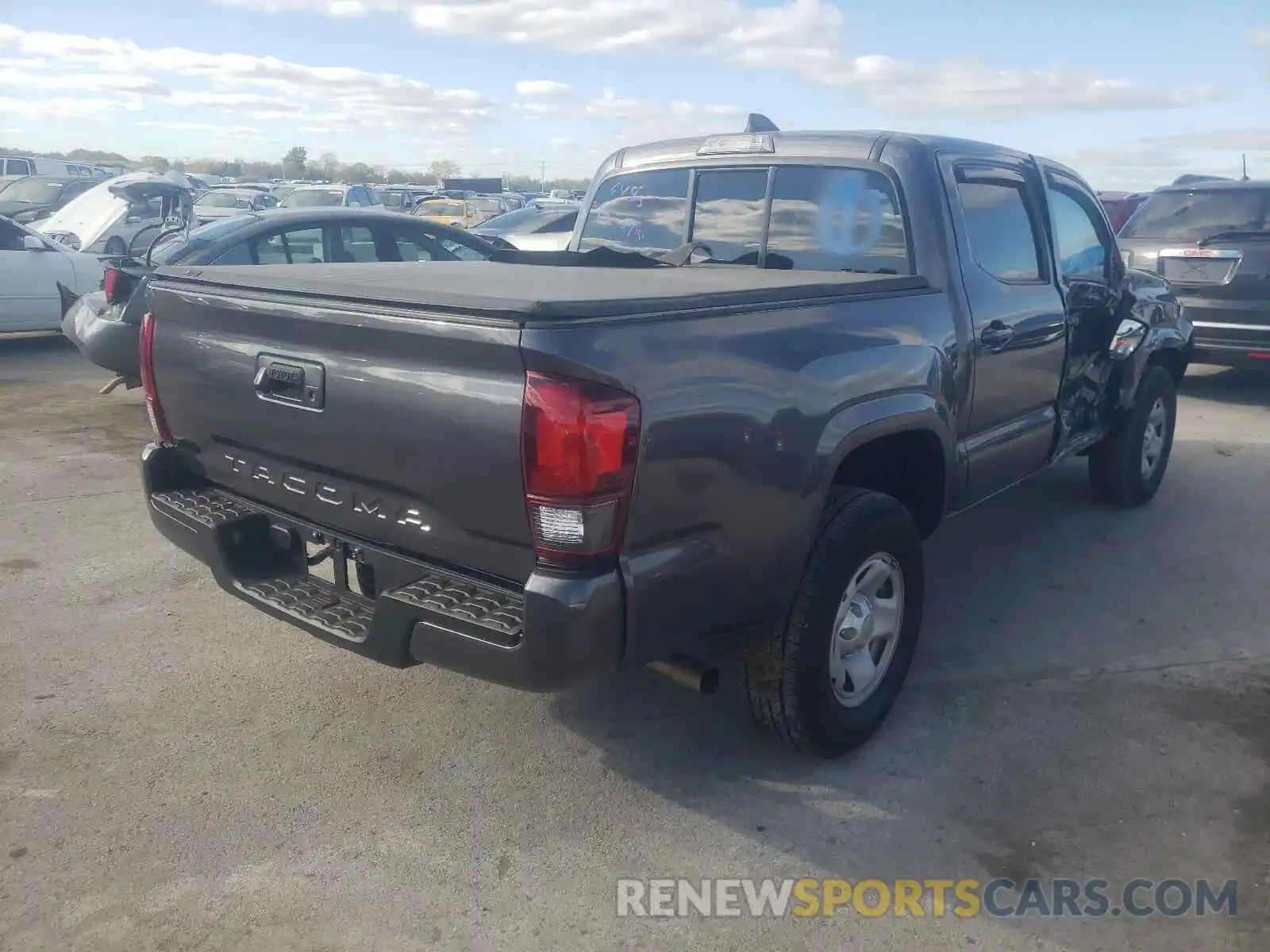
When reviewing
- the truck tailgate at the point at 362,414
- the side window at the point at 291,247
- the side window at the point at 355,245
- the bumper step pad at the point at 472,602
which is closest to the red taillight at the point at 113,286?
the side window at the point at 291,247

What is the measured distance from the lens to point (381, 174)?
89312 millimetres

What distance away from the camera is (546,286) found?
125 inches

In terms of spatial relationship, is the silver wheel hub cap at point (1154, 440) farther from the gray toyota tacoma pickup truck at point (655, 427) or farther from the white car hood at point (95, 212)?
the white car hood at point (95, 212)

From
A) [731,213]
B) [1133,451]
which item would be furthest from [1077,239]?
[731,213]

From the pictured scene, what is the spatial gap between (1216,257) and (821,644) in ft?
23.5

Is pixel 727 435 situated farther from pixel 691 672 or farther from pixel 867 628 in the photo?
pixel 867 628

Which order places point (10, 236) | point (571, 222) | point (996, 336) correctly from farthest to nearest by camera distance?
point (571, 222) < point (10, 236) < point (996, 336)

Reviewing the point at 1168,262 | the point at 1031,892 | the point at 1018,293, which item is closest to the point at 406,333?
the point at 1031,892

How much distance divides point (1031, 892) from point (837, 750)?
725 millimetres

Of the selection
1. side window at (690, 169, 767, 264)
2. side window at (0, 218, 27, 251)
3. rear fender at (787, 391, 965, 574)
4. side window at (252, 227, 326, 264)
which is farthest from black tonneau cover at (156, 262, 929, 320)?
side window at (0, 218, 27, 251)

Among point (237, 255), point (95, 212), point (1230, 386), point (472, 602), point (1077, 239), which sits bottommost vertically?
point (1230, 386)

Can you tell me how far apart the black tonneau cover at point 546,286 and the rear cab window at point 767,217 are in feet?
0.56

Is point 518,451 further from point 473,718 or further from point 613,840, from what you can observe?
point 473,718

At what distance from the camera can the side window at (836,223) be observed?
155 inches
